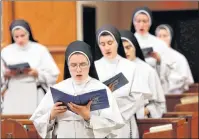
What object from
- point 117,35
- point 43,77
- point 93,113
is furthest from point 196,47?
point 93,113

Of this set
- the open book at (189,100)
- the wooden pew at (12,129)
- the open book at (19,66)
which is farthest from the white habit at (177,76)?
the wooden pew at (12,129)

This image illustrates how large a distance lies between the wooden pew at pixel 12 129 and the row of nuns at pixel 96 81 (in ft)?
0.78

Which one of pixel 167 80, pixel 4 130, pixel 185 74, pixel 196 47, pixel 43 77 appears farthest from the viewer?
pixel 196 47

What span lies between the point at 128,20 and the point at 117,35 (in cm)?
919

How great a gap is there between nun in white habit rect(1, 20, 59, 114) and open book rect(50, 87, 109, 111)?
99.7 inches

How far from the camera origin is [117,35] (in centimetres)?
Answer: 627

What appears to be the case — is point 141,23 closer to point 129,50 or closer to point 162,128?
point 129,50

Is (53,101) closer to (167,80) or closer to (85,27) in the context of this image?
(167,80)

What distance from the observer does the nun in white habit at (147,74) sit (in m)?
7.29

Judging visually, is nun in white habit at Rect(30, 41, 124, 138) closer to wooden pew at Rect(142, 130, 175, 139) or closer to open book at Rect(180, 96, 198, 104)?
wooden pew at Rect(142, 130, 175, 139)

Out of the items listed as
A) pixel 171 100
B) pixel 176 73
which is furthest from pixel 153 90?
pixel 176 73

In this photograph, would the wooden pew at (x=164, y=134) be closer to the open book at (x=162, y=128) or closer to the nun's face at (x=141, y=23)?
the open book at (x=162, y=128)

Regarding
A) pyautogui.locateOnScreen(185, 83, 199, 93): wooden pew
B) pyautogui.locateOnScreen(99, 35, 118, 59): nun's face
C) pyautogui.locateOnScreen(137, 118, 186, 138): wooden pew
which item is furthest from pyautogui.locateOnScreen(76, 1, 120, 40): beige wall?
pyautogui.locateOnScreen(99, 35, 118, 59): nun's face

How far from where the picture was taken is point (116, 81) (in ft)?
20.0
